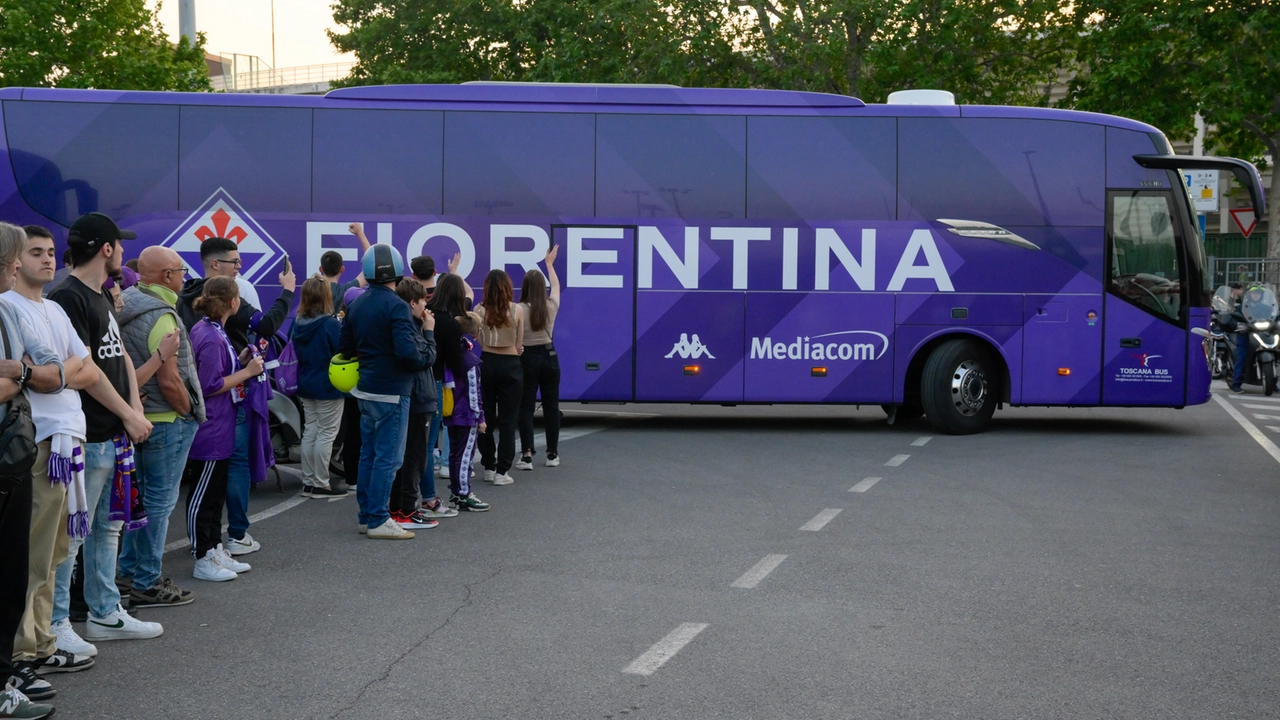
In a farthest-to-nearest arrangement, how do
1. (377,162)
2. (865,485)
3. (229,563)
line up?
1. (377,162)
2. (865,485)
3. (229,563)

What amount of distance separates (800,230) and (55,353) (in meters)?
9.90

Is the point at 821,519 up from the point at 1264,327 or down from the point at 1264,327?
down

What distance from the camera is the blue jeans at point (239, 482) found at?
702 cm

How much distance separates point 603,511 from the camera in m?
8.90

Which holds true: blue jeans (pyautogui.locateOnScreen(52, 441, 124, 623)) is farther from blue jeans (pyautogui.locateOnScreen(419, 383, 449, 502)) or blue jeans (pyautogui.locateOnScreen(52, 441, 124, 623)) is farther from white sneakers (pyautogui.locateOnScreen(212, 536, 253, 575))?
blue jeans (pyautogui.locateOnScreen(419, 383, 449, 502))

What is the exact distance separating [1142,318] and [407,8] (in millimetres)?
25447

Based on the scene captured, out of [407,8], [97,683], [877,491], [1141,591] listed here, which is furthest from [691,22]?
[97,683]

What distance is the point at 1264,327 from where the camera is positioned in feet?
64.5

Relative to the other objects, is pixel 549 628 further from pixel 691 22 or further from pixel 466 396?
pixel 691 22

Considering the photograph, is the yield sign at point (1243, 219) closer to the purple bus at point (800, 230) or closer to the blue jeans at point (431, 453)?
the purple bus at point (800, 230)

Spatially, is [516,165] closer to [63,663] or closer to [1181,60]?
[63,663]

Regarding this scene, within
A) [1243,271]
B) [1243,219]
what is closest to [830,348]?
[1243,219]

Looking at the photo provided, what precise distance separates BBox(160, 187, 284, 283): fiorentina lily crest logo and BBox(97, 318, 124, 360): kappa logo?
326 inches

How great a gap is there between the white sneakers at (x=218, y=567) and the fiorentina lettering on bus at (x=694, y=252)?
6.90m
